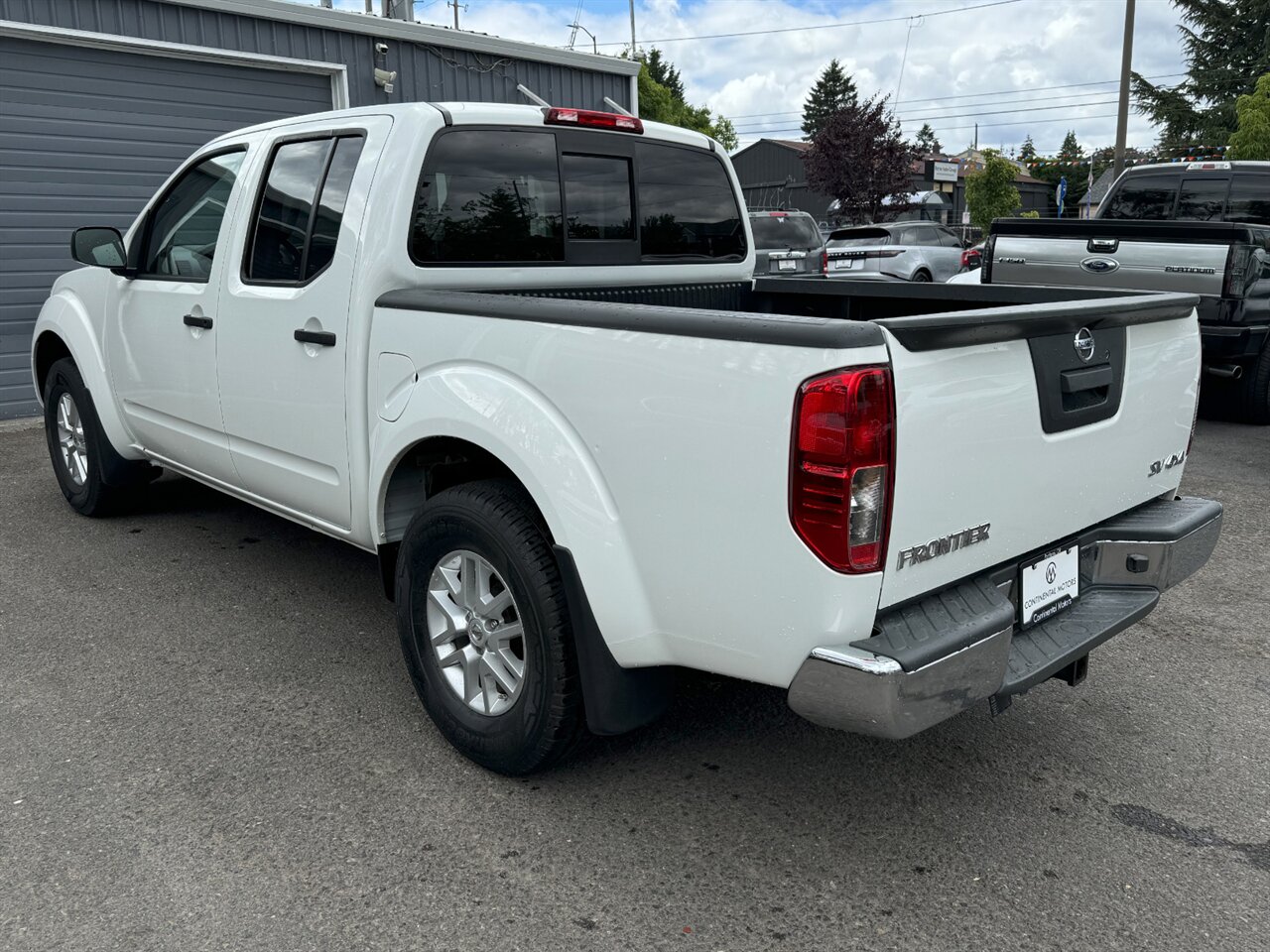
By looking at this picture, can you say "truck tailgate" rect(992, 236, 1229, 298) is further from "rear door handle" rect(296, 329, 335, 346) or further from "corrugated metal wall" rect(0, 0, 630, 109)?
"corrugated metal wall" rect(0, 0, 630, 109)

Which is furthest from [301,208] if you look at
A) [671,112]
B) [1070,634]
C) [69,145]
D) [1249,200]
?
[671,112]

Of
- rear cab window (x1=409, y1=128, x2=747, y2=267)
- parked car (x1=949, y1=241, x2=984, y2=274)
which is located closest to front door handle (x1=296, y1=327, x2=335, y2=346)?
rear cab window (x1=409, y1=128, x2=747, y2=267)

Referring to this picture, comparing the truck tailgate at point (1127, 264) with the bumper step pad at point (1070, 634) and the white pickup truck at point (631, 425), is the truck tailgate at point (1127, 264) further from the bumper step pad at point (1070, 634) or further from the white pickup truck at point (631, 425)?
the bumper step pad at point (1070, 634)

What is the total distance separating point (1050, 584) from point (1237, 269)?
6072mm

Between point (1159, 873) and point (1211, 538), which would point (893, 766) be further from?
point (1211, 538)

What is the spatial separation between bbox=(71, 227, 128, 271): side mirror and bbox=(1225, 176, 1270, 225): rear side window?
9.32 metres

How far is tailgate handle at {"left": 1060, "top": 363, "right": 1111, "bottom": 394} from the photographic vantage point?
263 cm

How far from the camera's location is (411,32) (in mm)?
12055

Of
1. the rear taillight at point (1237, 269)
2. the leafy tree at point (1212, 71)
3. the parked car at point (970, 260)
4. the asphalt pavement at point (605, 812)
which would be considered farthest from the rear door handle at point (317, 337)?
the leafy tree at point (1212, 71)

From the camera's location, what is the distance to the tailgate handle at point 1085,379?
2635mm

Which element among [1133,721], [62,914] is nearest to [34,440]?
[62,914]

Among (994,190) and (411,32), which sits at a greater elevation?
(411,32)

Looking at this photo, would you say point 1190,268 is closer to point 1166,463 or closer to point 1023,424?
point 1166,463

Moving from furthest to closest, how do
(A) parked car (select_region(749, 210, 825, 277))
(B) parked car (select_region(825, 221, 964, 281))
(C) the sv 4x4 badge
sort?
(B) parked car (select_region(825, 221, 964, 281)), (A) parked car (select_region(749, 210, 825, 277)), (C) the sv 4x4 badge
